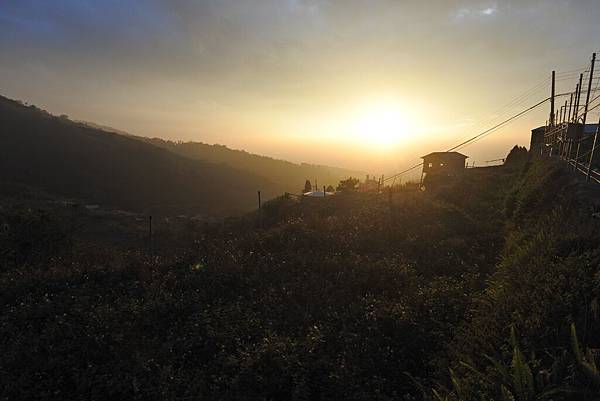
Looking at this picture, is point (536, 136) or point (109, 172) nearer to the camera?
point (536, 136)

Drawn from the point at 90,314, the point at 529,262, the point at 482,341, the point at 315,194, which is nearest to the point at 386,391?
the point at 482,341

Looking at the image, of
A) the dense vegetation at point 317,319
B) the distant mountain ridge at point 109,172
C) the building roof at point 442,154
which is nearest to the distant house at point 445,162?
the building roof at point 442,154

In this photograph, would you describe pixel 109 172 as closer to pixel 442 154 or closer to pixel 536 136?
pixel 442 154

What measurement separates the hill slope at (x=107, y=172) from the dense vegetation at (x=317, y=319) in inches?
1639

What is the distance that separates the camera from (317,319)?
7.39m

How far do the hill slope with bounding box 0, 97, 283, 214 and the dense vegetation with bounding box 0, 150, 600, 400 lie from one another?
4164 centimetres

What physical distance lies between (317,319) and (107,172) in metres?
70.9

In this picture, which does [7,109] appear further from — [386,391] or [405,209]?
[386,391]

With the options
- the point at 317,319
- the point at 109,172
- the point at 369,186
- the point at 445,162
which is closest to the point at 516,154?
the point at 445,162

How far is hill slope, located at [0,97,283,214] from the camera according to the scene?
53375mm

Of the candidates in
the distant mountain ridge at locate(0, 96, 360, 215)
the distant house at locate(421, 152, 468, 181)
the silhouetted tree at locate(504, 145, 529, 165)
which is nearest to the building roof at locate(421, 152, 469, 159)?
the distant house at locate(421, 152, 468, 181)

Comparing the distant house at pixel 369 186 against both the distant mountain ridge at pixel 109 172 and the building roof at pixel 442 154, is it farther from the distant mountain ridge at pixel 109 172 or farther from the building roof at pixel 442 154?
the distant mountain ridge at pixel 109 172

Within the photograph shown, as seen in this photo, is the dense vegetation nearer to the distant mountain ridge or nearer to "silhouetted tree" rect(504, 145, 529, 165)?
"silhouetted tree" rect(504, 145, 529, 165)

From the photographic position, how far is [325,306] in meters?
8.05
